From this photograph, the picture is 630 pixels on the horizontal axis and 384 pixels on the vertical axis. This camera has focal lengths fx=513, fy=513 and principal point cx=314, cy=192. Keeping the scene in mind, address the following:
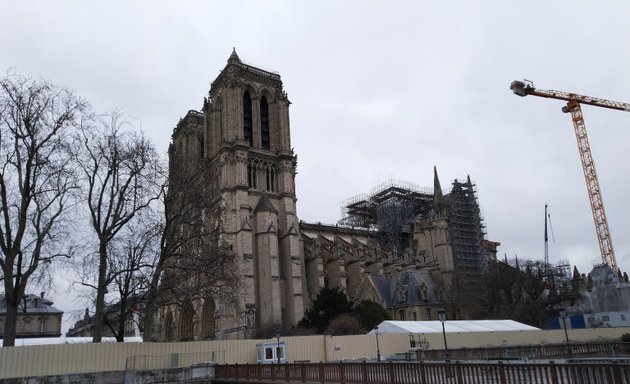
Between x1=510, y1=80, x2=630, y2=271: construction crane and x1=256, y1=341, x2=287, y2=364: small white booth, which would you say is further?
x1=510, y1=80, x2=630, y2=271: construction crane

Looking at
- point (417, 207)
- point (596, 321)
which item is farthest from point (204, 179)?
point (417, 207)

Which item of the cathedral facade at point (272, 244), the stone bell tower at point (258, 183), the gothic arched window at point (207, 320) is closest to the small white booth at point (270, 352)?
the cathedral facade at point (272, 244)

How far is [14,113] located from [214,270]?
505 inches

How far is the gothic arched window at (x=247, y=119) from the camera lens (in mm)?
68188

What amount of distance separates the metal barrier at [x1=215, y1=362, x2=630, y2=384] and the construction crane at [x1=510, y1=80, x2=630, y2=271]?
88172 millimetres

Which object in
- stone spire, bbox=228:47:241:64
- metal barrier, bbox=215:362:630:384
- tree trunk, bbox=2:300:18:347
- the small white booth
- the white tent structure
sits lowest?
metal barrier, bbox=215:362:630:384

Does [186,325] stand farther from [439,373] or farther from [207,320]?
[439,373]

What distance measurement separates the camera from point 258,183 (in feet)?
216

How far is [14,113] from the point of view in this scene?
25.2 meters

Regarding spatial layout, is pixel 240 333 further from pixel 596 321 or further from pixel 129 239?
pixel 596 321

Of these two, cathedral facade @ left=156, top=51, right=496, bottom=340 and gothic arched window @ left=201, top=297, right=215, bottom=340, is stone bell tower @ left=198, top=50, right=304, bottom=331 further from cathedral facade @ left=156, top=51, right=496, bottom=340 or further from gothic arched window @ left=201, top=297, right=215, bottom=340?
gothic arched window @ left=201, top=297, right=215, bottom=340

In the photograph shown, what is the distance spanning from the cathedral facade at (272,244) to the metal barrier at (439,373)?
34.0 meters

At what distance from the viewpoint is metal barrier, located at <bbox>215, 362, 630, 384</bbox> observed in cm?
1097

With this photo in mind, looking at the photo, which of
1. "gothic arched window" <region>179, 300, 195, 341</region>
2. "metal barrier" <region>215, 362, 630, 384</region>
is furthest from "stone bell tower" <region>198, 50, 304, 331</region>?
"metal barrier" <region>215, 362, 630, 384</region>
